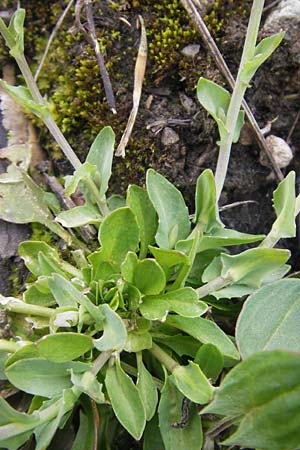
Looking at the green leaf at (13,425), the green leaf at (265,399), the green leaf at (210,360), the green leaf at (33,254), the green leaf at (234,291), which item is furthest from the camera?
the green leaf at (33,254)

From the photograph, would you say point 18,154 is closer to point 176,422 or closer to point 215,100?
point 215,100

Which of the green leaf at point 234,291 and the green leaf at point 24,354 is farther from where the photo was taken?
the green leaf at point 234,291

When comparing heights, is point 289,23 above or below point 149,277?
above

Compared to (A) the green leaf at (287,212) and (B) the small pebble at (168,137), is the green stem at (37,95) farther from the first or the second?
(A) the green leaf at (287,212)

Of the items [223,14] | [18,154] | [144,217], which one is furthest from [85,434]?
[223,14]

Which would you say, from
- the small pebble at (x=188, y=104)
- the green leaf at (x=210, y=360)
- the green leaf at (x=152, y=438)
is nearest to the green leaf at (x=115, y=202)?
the small pebble at (x=188, y=104)

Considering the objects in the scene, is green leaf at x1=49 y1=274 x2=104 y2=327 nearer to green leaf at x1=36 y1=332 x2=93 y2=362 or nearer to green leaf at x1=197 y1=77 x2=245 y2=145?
green leaf at x1=36 y1=332 x2=93 y2=362
